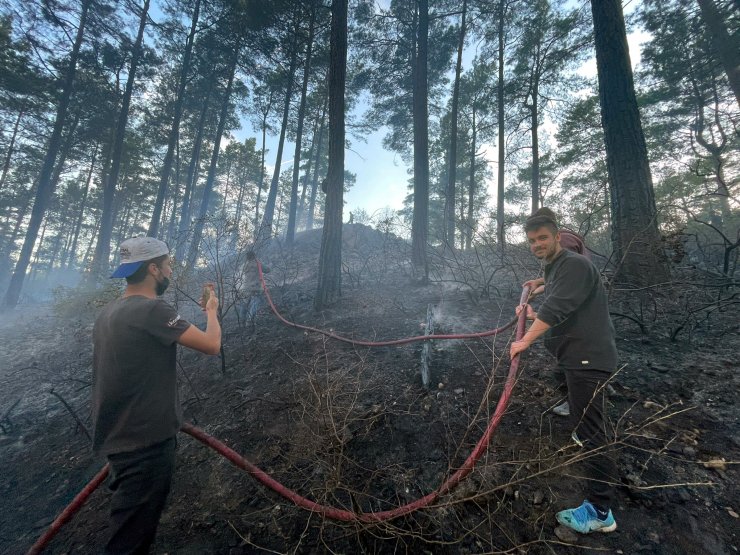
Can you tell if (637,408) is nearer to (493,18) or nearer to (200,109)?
(493,18)

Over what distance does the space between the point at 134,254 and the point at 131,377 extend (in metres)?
0.82

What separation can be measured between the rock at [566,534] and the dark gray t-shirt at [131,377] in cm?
253

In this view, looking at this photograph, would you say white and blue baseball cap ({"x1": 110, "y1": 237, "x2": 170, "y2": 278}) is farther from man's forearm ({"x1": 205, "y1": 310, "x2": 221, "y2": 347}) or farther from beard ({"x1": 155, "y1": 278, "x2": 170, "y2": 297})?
man's forearm ({"x1": 205, "y1": 310, "x2": 221, "y2": 347})

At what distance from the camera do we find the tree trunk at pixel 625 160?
432cm

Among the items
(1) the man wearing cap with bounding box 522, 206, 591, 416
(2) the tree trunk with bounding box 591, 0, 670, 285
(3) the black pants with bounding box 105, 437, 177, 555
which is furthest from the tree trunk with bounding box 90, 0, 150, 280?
(2) the tree trunk with bounding box 591, 0, 670, 285

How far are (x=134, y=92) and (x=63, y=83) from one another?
265 centimetres

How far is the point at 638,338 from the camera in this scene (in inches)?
145

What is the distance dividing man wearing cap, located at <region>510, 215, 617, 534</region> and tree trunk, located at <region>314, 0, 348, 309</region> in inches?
210

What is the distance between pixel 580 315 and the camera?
2.03 metres

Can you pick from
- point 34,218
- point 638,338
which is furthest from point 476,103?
point 34,218

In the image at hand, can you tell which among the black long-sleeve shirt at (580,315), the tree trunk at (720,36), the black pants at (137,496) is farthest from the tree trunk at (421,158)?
the tree trunk at (720,36)

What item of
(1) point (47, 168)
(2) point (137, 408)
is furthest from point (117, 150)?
(2) point (137, 408)

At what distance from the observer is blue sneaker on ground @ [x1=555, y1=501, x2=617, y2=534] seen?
5.60 ft

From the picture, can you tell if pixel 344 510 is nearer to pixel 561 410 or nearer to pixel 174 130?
pixel 561 410
